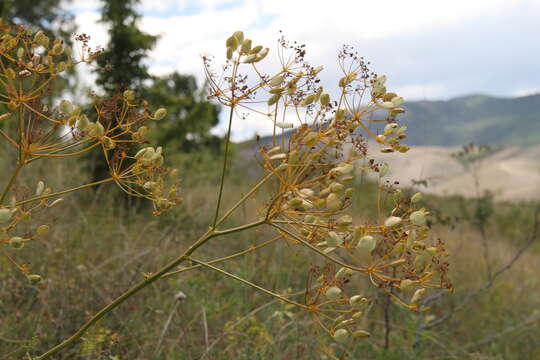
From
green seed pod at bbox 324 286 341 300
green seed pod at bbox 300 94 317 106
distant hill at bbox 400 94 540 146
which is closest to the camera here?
green seed pod at bbox 324 286 341 300

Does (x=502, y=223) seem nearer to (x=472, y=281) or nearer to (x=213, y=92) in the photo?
(x=472, y=281)

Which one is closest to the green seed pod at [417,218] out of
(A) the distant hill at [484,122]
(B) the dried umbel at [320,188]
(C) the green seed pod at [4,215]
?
(B) the dried umbel at [320,188]

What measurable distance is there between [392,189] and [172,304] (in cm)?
233

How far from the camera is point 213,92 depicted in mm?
1526

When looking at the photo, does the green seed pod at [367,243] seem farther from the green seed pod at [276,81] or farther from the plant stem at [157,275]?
the green seed pod at [276,81]

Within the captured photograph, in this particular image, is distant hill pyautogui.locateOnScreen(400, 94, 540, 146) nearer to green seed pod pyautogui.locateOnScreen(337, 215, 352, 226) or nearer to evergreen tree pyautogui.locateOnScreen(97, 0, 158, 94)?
evergreen tree pyautogui.locateOnScreen(97, 0, 158, 94)

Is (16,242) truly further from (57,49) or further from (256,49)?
(256,49)

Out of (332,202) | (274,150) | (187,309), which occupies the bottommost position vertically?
(187,309)

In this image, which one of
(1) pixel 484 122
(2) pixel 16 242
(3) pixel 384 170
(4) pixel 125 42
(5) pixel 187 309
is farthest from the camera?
(1) pixel 484 122

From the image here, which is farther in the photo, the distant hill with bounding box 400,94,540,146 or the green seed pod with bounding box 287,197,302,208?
the distant hill with bounding box 400,94,540,146

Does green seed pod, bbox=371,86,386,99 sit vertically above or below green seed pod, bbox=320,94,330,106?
above

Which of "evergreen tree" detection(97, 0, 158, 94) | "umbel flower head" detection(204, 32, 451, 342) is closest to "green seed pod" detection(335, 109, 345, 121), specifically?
"umbel flower head" detection(204, 32, 451, 342)

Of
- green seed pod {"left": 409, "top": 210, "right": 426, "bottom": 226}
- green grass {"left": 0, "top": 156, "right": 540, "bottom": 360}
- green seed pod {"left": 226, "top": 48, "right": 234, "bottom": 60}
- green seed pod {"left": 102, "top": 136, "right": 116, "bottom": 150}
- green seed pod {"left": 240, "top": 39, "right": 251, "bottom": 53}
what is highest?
green seed pod {"left": 240, "top": 39, "right": 251, "bottom": 53}

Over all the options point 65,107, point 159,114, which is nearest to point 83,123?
point 65,107
